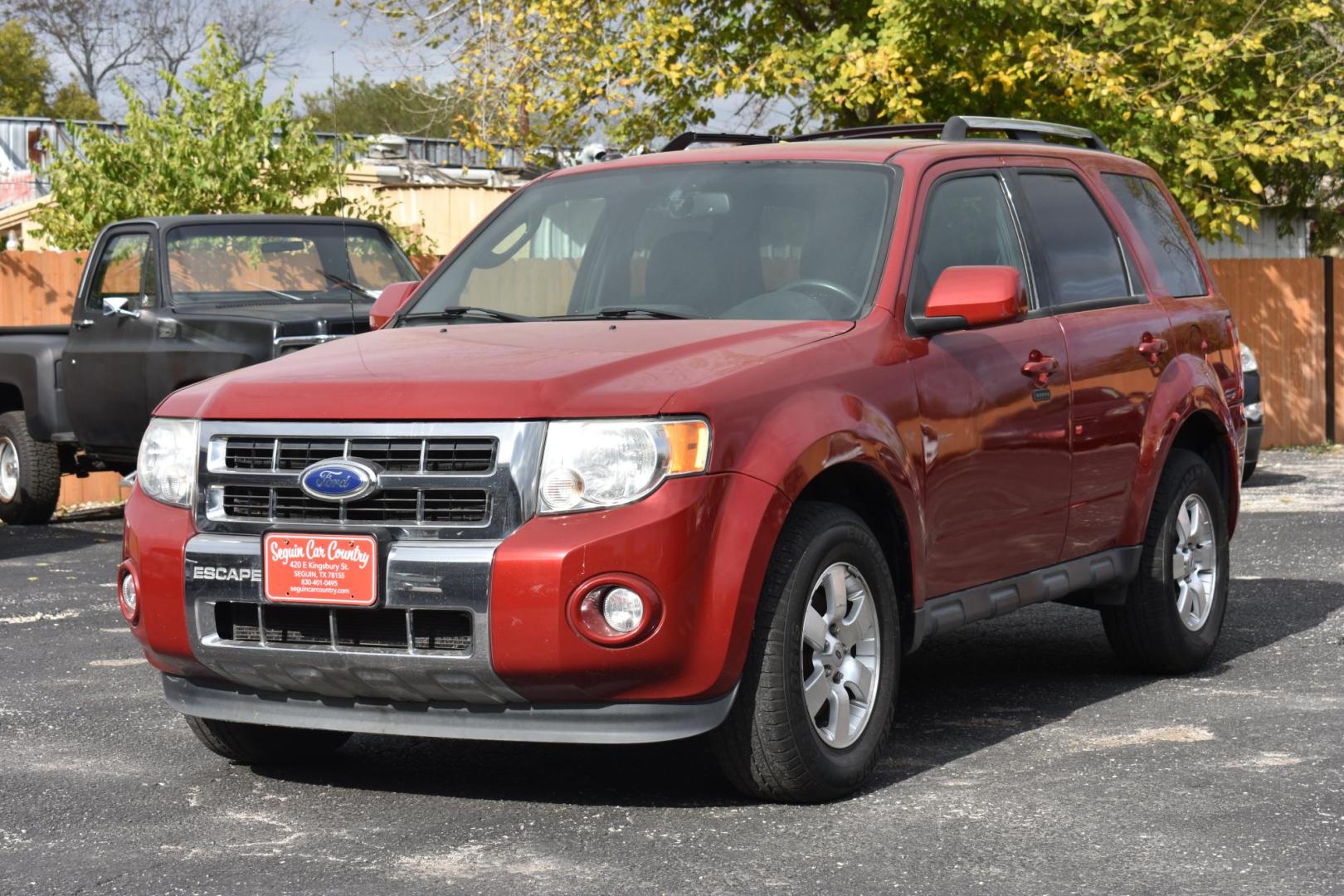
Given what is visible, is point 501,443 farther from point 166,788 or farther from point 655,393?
point 166,788

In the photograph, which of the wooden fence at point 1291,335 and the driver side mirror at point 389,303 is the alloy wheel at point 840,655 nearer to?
the driver side mirror at point 389,303

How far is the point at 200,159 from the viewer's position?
1666cm

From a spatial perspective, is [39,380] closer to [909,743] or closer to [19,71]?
[909,743]

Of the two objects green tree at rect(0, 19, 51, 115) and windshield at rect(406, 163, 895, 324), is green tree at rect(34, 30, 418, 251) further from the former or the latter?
green tree at rect(0, 19, 51, 115)

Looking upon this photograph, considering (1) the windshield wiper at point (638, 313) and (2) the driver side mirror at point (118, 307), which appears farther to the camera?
(2) the driver side mirror at point (118, 307)

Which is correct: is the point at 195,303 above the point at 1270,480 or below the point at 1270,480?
above

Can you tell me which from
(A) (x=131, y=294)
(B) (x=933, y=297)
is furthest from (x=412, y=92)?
(B) (x=933, y=297)

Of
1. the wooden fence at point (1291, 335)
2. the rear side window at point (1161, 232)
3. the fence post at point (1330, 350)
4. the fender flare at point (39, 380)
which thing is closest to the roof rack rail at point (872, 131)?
the rear side window at point (1161, 232)

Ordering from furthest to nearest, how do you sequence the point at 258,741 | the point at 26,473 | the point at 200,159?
1. the point at 200,159
2. the point at 26,473
3. the point at 258,741

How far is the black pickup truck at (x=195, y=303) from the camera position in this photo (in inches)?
480

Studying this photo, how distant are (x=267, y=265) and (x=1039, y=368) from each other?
756 centimetres

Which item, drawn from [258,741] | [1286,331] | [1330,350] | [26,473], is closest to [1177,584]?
[258,741]

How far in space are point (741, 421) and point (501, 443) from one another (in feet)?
2.05

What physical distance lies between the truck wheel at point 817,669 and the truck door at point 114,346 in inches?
325
